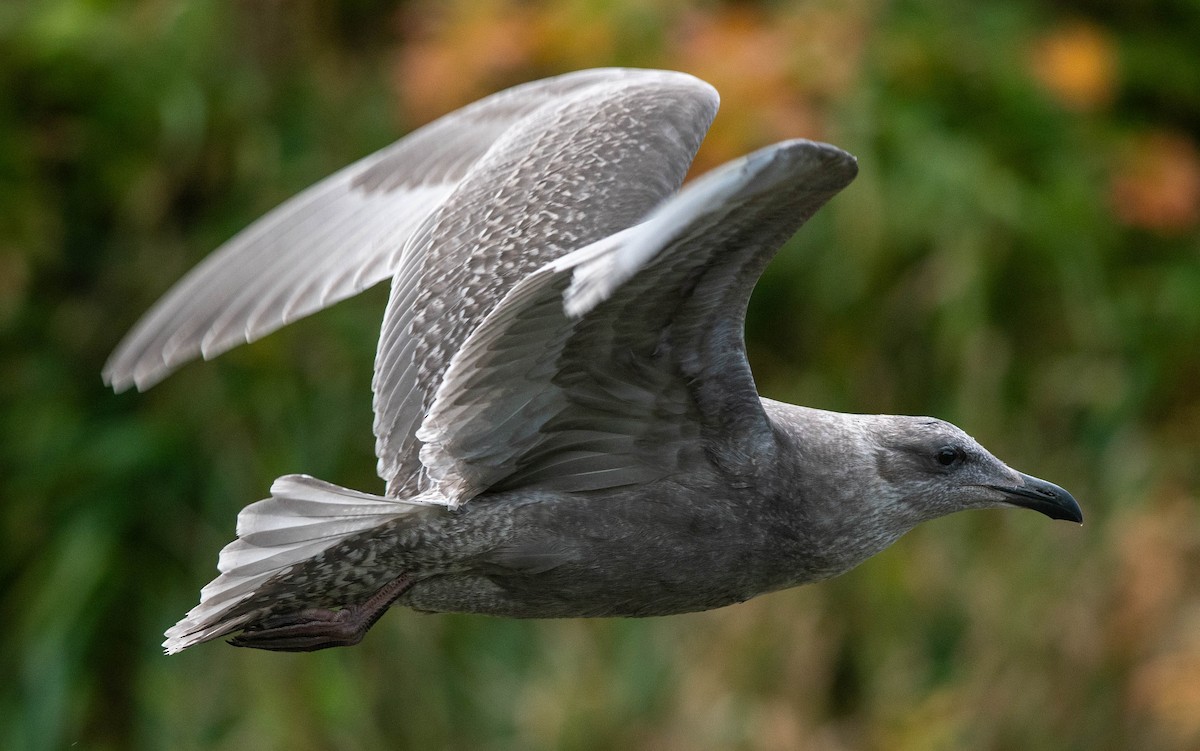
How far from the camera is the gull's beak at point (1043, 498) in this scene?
294cm

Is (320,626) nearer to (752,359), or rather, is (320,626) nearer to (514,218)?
(514,218)

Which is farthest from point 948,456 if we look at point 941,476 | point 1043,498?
point 1043,498

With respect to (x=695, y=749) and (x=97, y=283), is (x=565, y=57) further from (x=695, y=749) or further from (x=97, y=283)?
(x=695, y=749)

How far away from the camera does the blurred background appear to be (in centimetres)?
486

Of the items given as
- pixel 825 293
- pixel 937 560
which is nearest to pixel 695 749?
pixel 937 560

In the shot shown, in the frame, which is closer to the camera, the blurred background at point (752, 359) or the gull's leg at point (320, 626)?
the gull's leg at point (320, 626)

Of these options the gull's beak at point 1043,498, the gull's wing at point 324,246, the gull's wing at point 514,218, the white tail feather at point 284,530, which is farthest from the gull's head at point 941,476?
the gull's wing at point 324,246

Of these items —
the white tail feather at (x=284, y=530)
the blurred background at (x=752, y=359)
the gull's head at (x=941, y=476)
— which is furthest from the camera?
the blurred background at (x=752, y=359)

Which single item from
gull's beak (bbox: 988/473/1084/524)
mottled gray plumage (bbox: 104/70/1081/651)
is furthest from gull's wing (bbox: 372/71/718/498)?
gull's beak (bbox: 988/473/1084/524)

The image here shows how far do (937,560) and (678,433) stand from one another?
2694 mm

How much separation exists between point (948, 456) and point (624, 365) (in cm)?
70

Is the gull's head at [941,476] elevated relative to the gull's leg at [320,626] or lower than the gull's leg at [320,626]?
elevated

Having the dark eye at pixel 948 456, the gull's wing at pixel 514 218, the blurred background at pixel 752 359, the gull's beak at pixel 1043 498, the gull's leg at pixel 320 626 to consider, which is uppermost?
the gull's wing at pixel 514 218

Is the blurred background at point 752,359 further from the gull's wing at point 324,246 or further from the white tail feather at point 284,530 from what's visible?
the white tail feather at point 284,530
